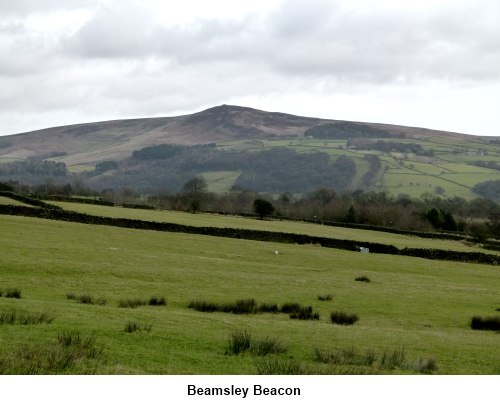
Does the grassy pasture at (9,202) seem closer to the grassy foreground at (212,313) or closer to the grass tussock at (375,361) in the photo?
the grassy foreground at (212,313)

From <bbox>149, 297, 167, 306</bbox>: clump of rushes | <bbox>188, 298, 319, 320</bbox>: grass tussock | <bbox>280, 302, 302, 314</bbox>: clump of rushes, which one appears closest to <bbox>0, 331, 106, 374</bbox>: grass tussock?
<bbox>188, 298, 319, 320</bbox>: grass tussock

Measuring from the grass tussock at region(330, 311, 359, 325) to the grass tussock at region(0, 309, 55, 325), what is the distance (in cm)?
1003

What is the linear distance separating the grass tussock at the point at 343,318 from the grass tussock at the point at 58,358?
10728 millimetres

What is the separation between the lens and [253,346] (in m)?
14.0

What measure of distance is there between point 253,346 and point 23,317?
19.6 feet

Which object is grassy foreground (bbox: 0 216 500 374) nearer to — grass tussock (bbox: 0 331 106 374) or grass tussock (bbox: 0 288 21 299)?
grass tussock (bbox: 0 331 106 374)

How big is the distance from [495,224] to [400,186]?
100 meters

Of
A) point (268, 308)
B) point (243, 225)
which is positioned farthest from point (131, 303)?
point (243, 225)

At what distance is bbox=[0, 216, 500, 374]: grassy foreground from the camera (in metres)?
12.5

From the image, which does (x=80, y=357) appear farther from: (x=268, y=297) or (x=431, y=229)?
(x=431, y=229)

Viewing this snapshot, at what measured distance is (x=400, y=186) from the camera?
644 ft


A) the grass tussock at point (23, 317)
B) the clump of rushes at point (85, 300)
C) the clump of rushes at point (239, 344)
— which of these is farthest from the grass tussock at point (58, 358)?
the clump of rushes at point (85, 300)

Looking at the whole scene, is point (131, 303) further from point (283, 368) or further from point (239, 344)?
point (283, 368)
